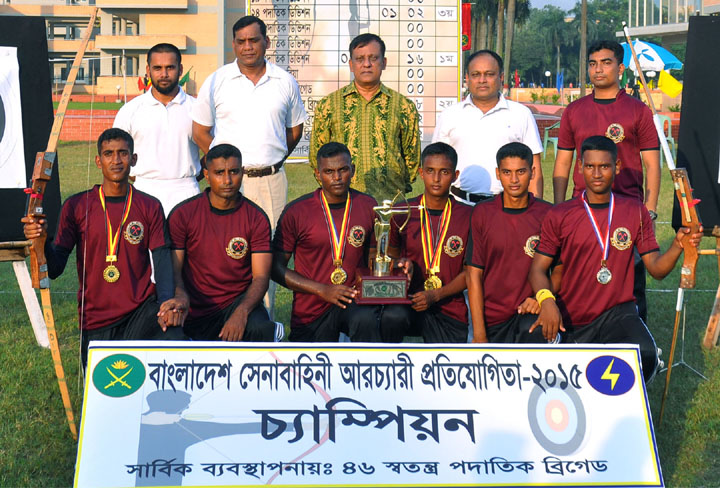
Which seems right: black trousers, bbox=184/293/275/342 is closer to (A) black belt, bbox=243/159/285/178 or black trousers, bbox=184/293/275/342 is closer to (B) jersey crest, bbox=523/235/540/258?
(A) black belt, bbox=243/159/285/178

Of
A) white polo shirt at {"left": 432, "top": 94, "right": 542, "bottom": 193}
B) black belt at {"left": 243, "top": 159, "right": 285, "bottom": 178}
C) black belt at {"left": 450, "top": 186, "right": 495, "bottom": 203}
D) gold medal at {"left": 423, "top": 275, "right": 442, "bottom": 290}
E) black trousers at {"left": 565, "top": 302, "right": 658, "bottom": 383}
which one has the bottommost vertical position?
black trousers at {"left": 565, "top": 302, "right": 658, "bottom": 383}

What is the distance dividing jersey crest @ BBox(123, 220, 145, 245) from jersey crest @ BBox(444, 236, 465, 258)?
191cm

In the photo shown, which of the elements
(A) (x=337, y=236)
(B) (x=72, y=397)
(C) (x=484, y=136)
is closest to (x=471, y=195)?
(C) (x=484, y=136)

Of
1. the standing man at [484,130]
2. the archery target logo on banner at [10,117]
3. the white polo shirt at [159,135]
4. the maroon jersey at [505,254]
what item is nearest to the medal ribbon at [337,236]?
the maroon jersey at [505,254]

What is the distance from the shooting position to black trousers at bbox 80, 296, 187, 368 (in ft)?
17.4

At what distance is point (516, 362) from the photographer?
4.48 meters

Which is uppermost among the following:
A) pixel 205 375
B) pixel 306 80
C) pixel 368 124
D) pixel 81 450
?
pixel 306 80

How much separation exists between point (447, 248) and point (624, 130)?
1.51m

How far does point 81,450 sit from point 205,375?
2.19ft

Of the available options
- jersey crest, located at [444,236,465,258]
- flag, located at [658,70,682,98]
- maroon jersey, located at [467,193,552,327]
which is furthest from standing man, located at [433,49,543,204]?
flag, located at [658,70,682,98]

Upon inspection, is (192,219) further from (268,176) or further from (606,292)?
(606,292)

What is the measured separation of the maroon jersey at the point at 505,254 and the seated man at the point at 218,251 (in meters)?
1.33

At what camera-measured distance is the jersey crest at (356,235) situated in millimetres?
5645

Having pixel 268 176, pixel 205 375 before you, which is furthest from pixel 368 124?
pixel 205 375
